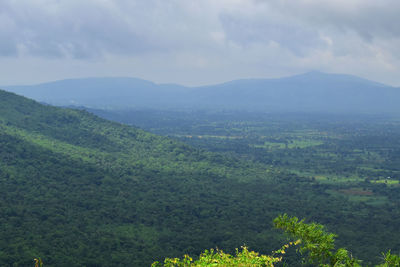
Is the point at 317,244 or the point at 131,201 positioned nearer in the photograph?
the point at 317,244

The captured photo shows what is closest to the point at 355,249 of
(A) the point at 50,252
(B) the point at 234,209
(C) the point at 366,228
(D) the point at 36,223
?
(C) the point at 366,228

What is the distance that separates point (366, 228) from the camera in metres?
83.5

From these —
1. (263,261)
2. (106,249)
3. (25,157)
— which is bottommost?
(106,249)

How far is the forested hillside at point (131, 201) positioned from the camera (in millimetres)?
66375

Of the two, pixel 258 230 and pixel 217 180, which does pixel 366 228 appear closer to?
pixel 258 230

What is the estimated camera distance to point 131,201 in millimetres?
90438

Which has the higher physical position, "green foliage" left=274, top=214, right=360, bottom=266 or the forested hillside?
"green foliage" left=274, top=214, right=360, bottom=266

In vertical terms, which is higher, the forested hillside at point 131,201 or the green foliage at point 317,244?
the green foliage at point 317,244

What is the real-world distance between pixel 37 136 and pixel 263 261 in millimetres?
108402

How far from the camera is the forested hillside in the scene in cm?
6638

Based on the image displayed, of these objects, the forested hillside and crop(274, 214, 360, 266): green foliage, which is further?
the forested hillside

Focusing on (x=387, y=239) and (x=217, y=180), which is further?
(x=217, y=180)

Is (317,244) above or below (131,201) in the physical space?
above

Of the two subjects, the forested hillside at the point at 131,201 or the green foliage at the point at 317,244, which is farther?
the forested hillside at the point at 131,201
